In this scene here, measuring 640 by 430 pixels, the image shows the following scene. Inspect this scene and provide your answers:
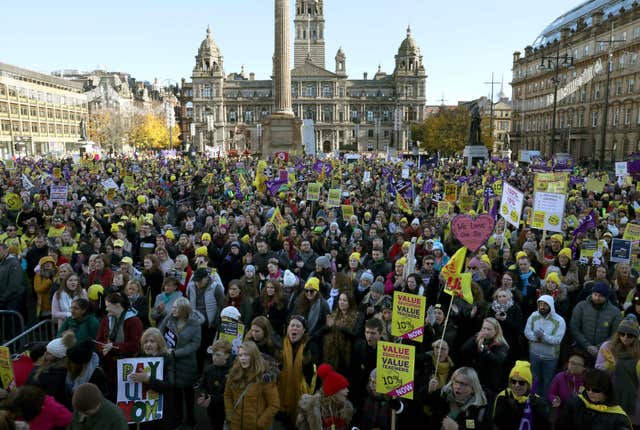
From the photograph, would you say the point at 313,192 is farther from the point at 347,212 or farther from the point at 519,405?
the point at 519,405

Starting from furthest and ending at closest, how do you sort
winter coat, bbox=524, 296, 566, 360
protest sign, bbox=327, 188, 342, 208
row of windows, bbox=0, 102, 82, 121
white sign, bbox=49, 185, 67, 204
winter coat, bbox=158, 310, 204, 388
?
row of windows, bbox=0, 102, 82, 121 < protest sign, bbox=327, 188, 342, 208 < white sign, bbox=49, 185, 67, 204 < winter coat, bbox=524, 296, 566, 360 < winter coat, bbox=158, 310, 204, 388

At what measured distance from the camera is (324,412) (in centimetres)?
424

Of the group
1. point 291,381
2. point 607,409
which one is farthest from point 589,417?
point 291,381

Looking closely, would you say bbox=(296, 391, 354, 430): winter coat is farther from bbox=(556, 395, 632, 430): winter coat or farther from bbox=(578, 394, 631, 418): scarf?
bbox=(578, 394, 631, 418): scarf

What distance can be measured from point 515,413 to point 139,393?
316cm

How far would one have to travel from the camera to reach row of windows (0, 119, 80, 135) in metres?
68.9

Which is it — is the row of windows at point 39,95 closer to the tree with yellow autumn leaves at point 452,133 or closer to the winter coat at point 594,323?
the tree with yellow autumn leaves at point 452,133

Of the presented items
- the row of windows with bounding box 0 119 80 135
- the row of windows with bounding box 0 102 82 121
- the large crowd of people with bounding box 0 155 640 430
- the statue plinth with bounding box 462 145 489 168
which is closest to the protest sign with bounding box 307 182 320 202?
the large crowd of people with bounding box 0 155 640 430

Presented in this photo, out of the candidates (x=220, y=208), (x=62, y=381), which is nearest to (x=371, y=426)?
(x=62, y=381)

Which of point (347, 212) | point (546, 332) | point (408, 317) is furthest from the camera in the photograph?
point (347, 212)

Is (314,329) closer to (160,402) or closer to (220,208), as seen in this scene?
(160,402)

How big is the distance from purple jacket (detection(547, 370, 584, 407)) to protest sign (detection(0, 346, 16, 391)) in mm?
4690

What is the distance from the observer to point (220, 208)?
15062 millimetres

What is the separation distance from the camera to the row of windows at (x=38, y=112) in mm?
69225
